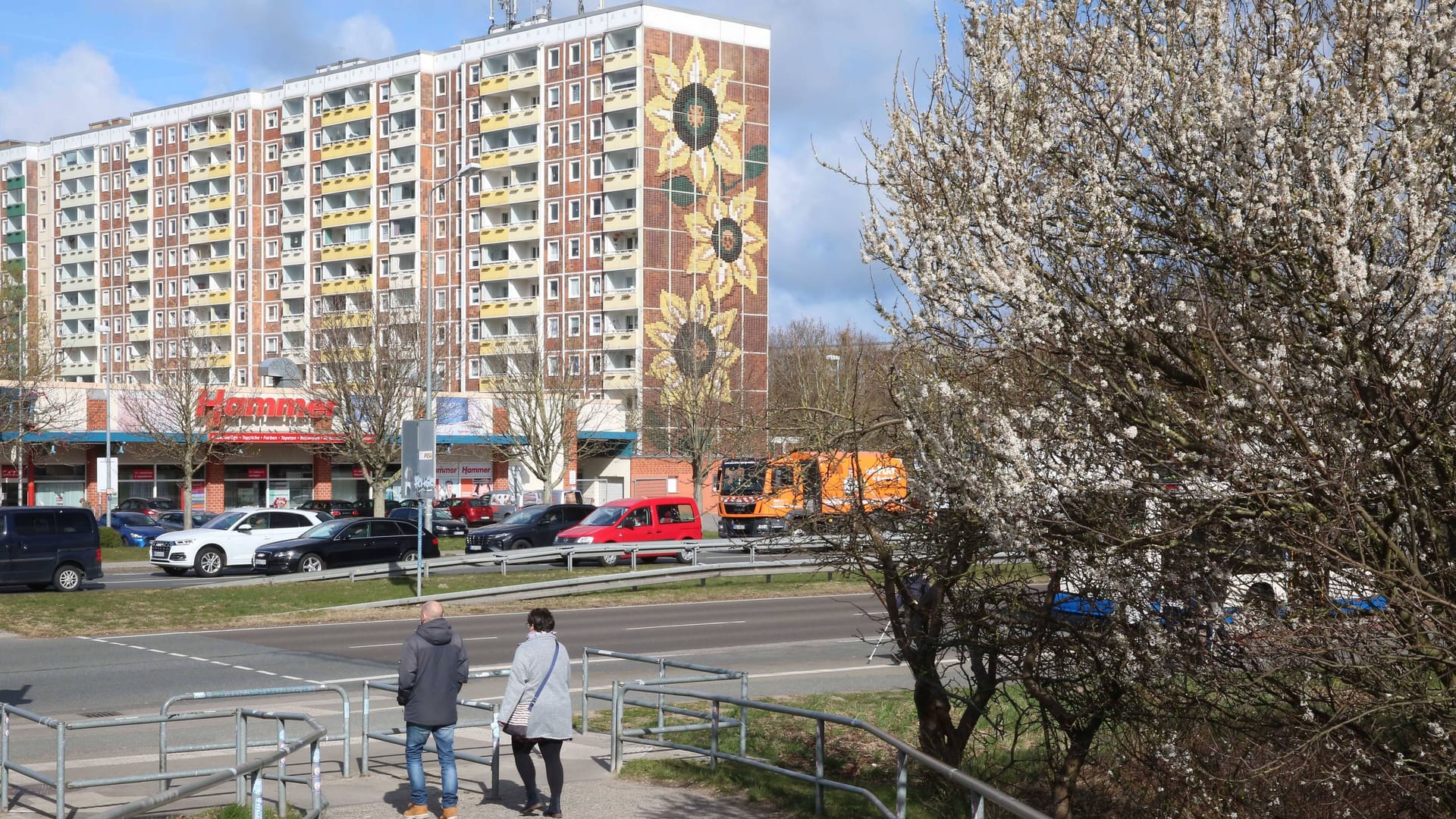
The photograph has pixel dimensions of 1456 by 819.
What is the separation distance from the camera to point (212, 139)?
99.8m

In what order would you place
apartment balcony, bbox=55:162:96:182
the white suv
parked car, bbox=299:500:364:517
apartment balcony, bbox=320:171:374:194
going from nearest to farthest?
1. the white suv
2. parked car, bbox=299:500:364:517
3. apartment balcony, bbox=320:171:374:194
4. apartment balcony, bbox=55:162:96:182

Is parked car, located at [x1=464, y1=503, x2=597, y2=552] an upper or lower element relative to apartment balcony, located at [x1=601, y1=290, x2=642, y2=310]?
lower

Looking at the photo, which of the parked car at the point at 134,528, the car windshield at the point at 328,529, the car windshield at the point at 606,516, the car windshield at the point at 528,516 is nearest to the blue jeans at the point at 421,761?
the car windshield at the point at 328,529

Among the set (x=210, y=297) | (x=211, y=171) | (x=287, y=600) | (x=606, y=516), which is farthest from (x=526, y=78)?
(x=287, y=600)

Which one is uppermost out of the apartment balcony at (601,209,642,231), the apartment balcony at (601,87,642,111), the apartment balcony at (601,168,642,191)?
the apartment balcony at (601,87,642,111)

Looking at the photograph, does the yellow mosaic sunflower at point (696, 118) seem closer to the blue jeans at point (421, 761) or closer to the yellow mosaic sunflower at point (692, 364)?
the yellow mosaic sunflower at point (692, 364)

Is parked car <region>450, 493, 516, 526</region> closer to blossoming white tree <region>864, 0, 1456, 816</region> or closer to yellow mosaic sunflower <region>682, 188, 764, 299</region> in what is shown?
yellow mosaic sunflower <region>682, 188, 764, 299</region>

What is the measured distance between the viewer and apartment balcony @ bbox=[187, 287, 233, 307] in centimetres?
9969

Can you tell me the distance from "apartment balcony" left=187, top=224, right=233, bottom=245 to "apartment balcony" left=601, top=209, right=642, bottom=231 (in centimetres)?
3315

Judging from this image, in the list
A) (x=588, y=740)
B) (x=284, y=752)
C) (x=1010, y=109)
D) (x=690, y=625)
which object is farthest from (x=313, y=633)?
(x=1010, y=109)

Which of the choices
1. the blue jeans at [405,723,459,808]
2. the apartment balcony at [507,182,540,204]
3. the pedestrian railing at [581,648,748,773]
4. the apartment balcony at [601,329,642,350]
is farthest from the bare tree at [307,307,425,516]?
the blue jeans at [405,723,459,808]

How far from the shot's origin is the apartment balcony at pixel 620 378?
3174 inches

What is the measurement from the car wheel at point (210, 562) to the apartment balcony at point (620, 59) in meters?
50.8

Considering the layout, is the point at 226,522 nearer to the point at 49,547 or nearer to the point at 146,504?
the point at 49,547
